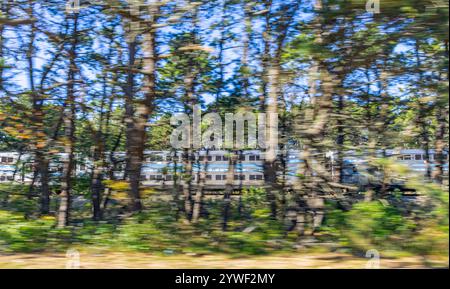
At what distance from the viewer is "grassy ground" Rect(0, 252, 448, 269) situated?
5.26 metres

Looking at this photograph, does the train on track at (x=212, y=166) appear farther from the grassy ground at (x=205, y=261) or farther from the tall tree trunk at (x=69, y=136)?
the grassy ground at (x=205, y=261)

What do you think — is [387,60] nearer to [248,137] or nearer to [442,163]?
[442,163]

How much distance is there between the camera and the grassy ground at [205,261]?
5259mm

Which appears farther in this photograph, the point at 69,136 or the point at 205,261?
the point at 69,136

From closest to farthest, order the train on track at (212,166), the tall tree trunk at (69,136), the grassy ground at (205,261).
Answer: the grassy ground at (205,261) < the train on track at (212,166) < the tall tree trunk at (69,136)

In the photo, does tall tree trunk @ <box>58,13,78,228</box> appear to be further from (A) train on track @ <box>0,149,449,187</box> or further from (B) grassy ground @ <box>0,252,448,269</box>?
(B) grassy ground @ <box>0,252,448,269</box>

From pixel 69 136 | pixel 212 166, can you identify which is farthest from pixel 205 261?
pixel 69 136

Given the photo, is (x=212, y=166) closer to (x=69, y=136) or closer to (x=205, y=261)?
(x=69, y=136)

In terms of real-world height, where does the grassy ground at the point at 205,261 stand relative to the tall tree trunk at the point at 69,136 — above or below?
below

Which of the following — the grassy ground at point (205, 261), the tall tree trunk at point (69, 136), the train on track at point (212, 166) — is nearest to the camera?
the grassy ground at point (205, 261)

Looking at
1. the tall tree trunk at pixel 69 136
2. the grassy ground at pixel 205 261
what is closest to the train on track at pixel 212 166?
the tall tree trunk at pixel 69 136

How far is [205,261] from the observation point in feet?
18.9

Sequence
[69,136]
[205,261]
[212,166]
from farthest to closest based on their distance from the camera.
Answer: [212,166], [69,136], [205,261]

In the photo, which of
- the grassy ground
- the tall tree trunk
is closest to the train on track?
the tall tree trunk
